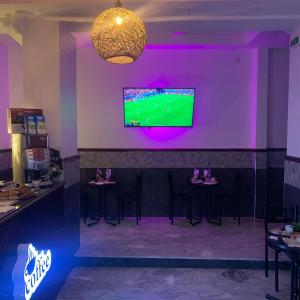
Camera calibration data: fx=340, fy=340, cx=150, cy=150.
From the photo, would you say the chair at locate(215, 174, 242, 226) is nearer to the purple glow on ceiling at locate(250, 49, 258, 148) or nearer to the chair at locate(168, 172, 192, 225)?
the chair at locate(168, 172, 192, 225)

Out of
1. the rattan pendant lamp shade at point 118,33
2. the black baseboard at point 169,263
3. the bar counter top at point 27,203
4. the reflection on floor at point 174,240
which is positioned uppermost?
the rattan pendant lamp shade at point 118,33

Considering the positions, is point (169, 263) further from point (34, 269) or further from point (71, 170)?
point (34, 269)

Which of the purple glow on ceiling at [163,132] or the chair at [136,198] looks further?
the purple glow on ceiling at [163,132]

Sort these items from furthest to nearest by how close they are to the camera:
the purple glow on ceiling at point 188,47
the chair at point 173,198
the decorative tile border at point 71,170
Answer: the purple glow on ceiling at point 188,47, the chair at point 173,198, the decorative tile border at point 71,170

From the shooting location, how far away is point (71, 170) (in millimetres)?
4508

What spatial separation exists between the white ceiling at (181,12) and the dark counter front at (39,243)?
78.0 inches

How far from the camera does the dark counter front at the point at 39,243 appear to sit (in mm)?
2486

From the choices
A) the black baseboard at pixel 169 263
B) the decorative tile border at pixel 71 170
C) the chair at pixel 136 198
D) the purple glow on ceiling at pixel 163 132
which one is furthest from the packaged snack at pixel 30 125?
the purple glow on ceiling at pixel 163 132

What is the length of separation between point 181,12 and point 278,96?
3.40m

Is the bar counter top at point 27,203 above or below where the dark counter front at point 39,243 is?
above

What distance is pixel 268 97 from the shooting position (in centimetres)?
653

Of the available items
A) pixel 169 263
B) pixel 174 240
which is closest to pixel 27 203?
pixel 169 263

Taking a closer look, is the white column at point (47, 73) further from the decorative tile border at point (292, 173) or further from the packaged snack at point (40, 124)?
the decorative tile border at point (292, 173)

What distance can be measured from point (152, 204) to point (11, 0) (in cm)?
433
